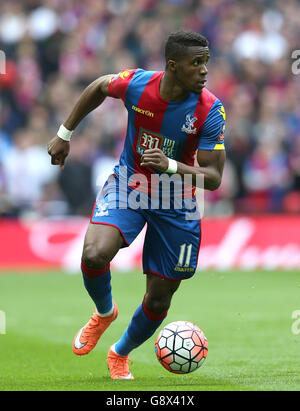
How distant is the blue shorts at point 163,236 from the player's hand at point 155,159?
23.4 inches

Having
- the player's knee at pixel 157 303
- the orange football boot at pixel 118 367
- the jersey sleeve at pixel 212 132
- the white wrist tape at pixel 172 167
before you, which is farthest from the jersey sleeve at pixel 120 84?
the orange football boot at pixel 118 367

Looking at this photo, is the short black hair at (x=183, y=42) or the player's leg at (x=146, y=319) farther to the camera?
the player's leg at (x=146, y=319)

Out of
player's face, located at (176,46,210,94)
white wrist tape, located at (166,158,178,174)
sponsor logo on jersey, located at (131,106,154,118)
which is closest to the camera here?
white wrist tape, located at (166,158,178,174)

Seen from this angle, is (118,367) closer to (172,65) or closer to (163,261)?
(163,261)

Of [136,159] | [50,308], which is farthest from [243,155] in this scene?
[136,159]

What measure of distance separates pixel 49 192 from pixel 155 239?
8986mm

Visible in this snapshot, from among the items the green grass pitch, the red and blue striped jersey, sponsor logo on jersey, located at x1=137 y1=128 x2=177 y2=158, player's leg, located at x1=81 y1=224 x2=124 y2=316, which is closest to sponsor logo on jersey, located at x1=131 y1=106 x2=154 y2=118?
the red and blue striped jersey

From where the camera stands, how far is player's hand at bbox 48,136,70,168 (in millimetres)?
7227

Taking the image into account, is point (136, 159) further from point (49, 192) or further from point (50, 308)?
point (49, 192)

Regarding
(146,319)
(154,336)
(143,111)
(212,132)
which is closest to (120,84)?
(143,111)

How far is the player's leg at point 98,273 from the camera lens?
260 inches

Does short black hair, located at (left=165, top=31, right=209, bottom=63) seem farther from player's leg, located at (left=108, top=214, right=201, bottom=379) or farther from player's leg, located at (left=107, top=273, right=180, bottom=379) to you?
player's leg, located at (left=107, top=273, right=180, bottom=379)

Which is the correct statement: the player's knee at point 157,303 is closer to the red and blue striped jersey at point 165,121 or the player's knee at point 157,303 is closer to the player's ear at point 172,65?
the red and blue striped jersey at point 165,121

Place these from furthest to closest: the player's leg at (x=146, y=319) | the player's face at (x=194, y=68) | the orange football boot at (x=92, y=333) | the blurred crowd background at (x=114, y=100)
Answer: the blurred crowd background at (x=114, y=100), the orange football boot at (x=92, y=333), the player's leg at (x=146, y=319), the player's face at (x=194, y=68)
